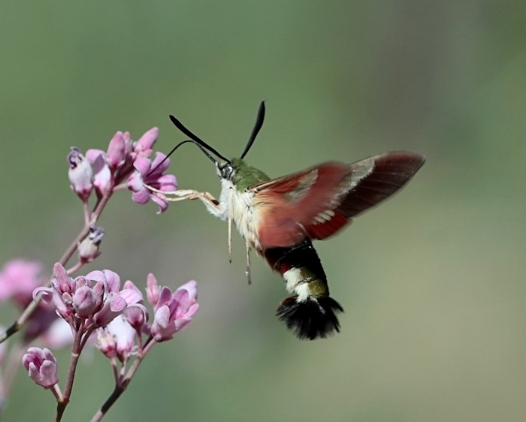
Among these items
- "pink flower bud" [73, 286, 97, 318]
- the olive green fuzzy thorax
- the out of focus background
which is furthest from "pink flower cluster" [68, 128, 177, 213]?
the out of focus background

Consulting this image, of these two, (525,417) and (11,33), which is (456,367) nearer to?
(525,417)

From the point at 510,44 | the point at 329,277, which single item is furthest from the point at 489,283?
the point at 510,44

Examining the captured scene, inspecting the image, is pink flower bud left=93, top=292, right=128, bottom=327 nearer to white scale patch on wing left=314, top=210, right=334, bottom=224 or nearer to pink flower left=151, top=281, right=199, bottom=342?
pink flower left=151, top=281, right=199, bottom=342

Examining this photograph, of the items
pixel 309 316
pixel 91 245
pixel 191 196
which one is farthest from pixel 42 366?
pixel 309 316

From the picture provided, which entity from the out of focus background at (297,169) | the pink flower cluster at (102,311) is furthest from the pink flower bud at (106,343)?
the out of focus background at (297,169)

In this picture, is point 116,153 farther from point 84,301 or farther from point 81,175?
point 84,301
